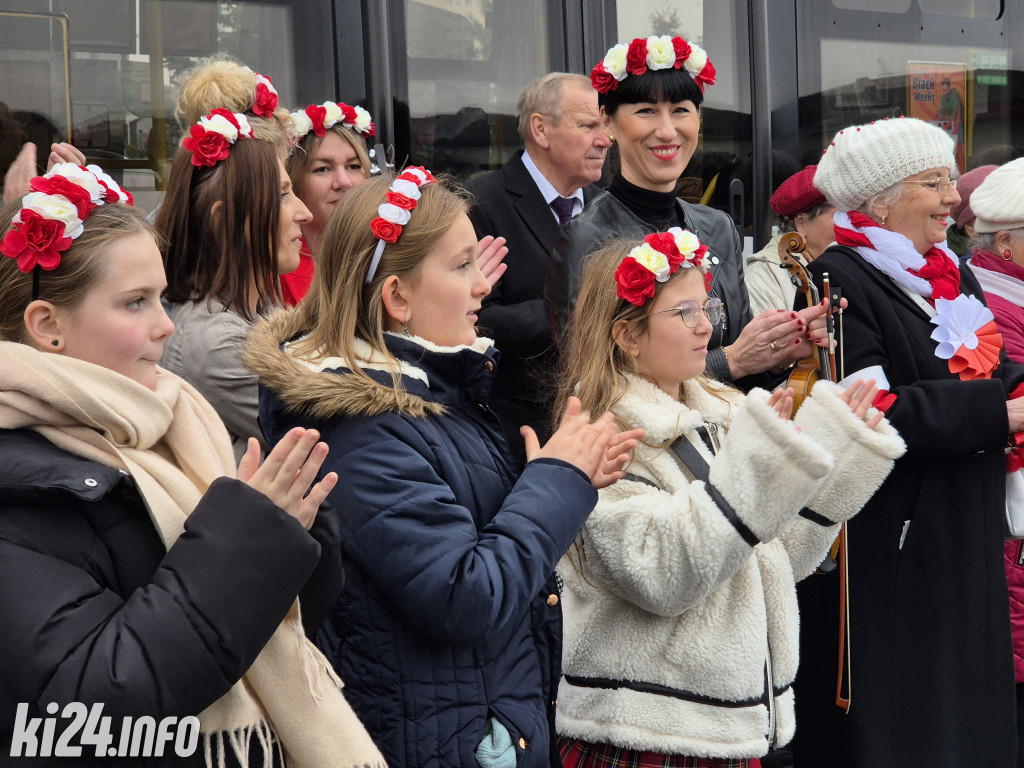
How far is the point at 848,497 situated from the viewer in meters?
2.85

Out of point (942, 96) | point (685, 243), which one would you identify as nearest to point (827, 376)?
point (685, 243)

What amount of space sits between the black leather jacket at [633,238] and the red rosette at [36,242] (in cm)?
173

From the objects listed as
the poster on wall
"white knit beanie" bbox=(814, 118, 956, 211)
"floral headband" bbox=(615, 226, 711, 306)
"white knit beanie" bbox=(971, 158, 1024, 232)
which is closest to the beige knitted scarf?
"floral headband" bbox=(615, 226, 711, 306)

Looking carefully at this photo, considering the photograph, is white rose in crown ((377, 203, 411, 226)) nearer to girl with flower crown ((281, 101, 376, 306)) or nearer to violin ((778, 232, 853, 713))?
violin ((778, 232, 853, 713))

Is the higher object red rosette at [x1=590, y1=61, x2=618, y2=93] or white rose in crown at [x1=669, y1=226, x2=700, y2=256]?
red rosette at [x1=590, y1=61, x2=618, y2=93]

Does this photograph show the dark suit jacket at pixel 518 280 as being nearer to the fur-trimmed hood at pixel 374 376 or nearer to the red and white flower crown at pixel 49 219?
the fur-trimmed hood at pixel 374 376

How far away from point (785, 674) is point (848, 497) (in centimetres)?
45

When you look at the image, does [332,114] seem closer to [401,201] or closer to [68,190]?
[401,201]

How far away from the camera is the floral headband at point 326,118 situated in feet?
14.0

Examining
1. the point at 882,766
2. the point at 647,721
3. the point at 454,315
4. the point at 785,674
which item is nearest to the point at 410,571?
the point at 454,315

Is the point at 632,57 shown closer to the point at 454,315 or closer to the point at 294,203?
the point at 294,203

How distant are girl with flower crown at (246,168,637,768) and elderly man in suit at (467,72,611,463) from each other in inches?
63.7

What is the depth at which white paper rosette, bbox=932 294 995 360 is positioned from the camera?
136 inches

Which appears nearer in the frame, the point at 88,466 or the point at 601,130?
the point at 88,466
